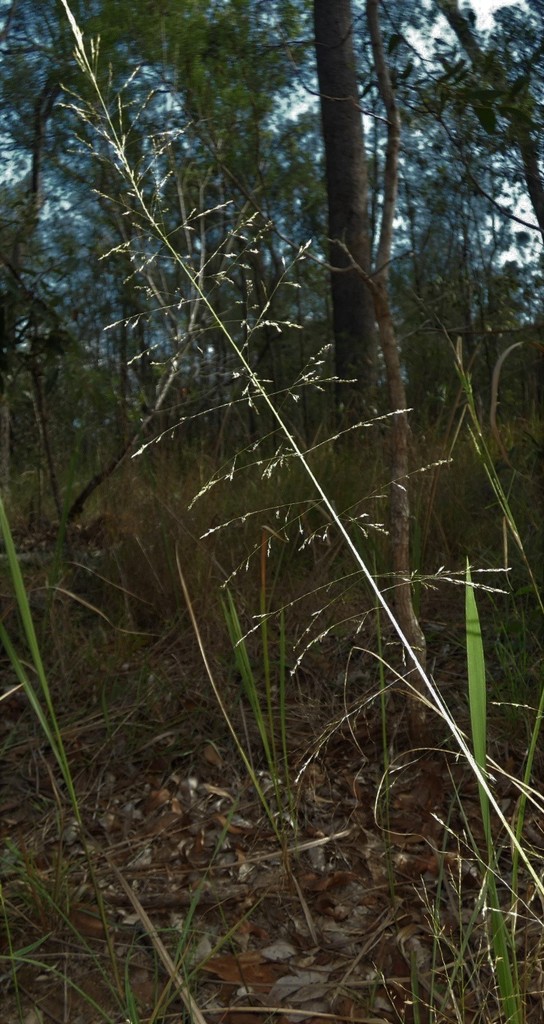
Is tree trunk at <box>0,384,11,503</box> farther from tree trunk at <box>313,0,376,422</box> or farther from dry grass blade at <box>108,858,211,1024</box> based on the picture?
dry grass blade at <box>108,858,211,1024</box>

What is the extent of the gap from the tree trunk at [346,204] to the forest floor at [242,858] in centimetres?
297

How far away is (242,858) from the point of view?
78.5 inches

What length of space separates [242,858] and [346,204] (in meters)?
5.35

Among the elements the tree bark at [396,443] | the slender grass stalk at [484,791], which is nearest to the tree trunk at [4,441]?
the tree bark at [396,443]

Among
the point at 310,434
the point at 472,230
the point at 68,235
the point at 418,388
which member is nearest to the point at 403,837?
the point at 310,434

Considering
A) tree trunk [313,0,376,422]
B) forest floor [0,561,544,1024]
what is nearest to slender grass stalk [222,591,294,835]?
forest floor [0,561,544,1024]

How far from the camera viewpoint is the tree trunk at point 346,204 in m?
5.15

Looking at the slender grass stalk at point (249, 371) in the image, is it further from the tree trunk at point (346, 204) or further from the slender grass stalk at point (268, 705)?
the tree trunk at point (346, 204)

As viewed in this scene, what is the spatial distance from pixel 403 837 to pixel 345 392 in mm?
4265

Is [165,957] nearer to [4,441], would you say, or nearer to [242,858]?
[242,858]

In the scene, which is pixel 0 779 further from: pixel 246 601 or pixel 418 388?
pixel 418 388

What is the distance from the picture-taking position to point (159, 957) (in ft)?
5.58

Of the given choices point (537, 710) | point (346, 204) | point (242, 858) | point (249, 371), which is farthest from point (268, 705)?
point (346, 204)

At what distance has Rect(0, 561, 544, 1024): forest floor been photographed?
159 cm
